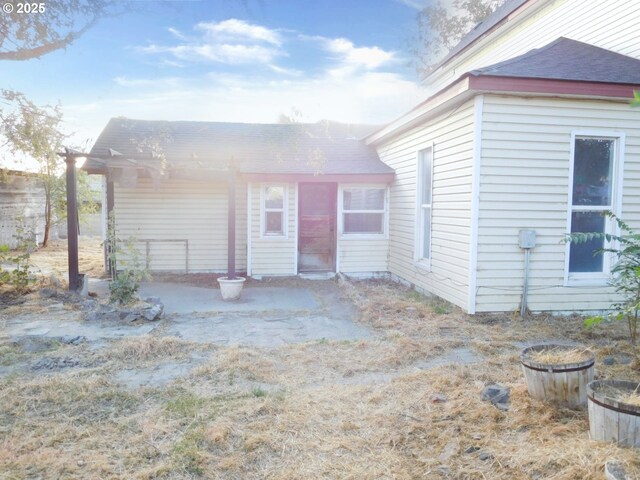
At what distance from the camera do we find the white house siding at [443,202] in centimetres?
645

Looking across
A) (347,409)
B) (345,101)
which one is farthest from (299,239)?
(347,409)

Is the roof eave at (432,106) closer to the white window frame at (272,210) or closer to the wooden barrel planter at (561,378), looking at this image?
the white window frame at (272,210)

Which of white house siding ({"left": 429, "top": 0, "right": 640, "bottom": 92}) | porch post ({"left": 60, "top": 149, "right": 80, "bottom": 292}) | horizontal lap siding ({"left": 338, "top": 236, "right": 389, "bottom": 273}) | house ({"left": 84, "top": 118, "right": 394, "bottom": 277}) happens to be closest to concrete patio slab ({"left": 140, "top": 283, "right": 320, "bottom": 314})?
porch post ({"left": 60, "top": 149, "right": 80, "bottom": 292})

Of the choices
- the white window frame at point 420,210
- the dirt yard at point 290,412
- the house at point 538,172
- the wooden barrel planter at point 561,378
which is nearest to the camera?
the dirt yard at point 290,412

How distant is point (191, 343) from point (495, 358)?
138 inches

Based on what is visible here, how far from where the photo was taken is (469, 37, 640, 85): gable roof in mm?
5926

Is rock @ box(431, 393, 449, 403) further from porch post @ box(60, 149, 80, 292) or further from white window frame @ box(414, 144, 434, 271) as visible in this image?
porch post @ box(60, 149, 80, 292)

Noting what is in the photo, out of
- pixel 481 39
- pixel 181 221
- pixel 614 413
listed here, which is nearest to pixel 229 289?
pixel 181 221

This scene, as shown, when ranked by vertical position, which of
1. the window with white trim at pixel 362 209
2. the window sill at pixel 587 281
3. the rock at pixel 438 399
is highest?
the window with white trim at pixel 362 209

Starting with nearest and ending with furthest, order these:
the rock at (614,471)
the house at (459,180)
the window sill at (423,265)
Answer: the rock at (614,471), the house at (459,180), the window sill at (423,265)

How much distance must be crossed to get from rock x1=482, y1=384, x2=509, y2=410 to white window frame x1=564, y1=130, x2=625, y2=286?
3.63 m

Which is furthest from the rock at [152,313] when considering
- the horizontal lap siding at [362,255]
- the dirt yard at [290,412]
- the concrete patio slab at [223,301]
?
the horizontal lap siding at [362,255]

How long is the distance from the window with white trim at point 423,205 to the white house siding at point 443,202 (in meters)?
0.17

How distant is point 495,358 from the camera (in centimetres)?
475
